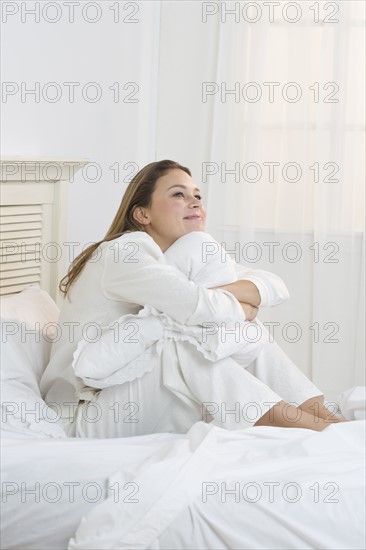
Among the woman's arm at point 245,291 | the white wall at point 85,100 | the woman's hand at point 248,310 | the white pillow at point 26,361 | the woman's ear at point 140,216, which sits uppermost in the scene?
the white wall at point 85,100

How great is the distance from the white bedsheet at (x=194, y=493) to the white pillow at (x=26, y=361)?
137mm

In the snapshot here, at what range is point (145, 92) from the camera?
389 cm

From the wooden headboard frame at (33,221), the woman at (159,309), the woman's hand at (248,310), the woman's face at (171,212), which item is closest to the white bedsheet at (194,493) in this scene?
the woman at (159,309)

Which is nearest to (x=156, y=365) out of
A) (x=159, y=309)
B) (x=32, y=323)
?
(x=159, y=309)

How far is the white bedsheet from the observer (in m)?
1.69

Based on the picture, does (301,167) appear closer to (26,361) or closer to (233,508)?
(26,361)

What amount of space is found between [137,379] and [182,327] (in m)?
0.17

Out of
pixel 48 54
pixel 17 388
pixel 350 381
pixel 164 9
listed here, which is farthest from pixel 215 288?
pixel 164 9

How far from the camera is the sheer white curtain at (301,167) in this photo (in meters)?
3.82

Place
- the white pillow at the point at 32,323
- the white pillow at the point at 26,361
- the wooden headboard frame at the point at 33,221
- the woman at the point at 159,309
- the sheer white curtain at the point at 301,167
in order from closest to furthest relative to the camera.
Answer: the white pillow at the point at 26,361 < the woman at the point at 159,309 < the white pillow at the point at 32,323 < the wooden headboard frame at the point at 33,221 < the sheer white curtain at the point at 301,167

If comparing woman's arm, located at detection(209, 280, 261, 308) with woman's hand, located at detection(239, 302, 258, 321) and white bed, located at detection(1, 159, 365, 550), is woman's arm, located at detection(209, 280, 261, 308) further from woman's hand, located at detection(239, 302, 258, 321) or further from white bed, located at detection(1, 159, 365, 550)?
white bed, located at detection(1, 159, 365, 550)

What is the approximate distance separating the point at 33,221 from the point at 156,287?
2.71ft

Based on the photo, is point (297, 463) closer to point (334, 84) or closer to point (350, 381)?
point (350, 381)

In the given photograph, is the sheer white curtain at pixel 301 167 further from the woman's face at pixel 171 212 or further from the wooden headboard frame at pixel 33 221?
the woman's face at pixel 171 212
